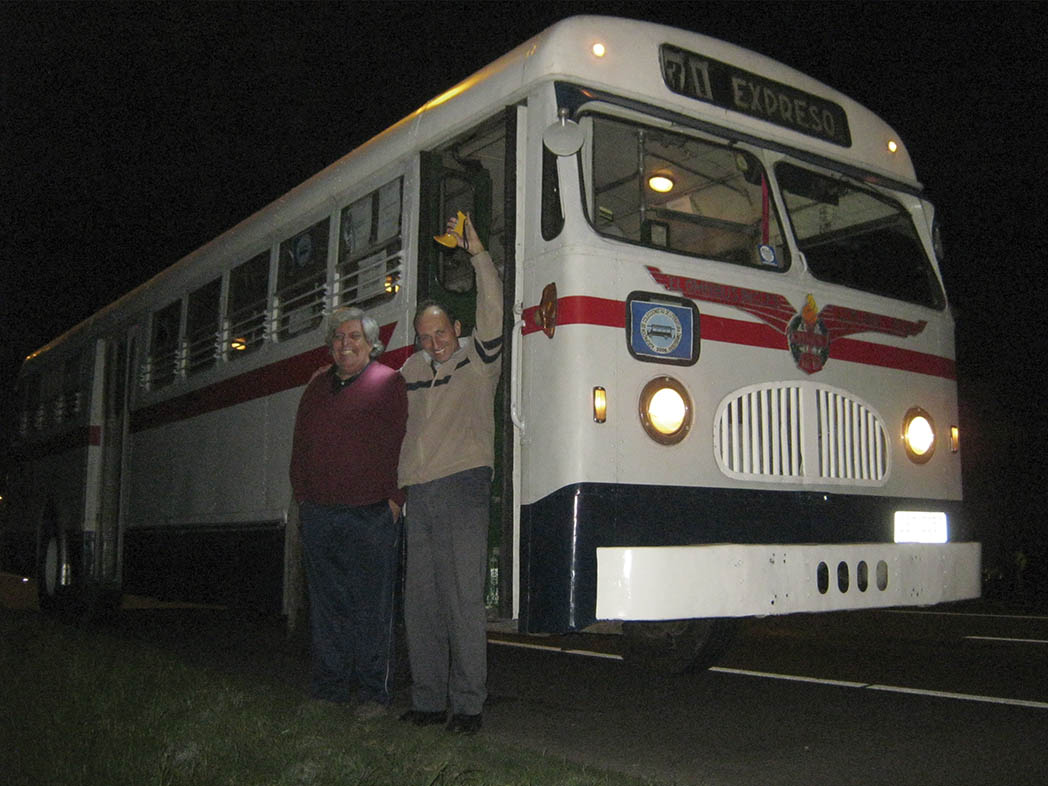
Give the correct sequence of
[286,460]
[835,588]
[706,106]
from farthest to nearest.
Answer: [286,460] < [706,106] < [835,588]

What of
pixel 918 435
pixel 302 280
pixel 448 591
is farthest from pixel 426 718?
pixel 302 280

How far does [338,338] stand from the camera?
5.88 meters

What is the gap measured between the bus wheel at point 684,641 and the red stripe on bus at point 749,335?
5.48 ft

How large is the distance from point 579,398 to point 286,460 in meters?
2.93

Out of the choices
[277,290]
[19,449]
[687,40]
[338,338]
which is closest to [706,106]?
[687,40]

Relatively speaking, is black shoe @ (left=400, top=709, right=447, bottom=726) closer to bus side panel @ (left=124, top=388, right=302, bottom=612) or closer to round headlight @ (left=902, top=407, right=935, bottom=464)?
bus side panel @ (left=124, top=388, right=302, bottom=612)

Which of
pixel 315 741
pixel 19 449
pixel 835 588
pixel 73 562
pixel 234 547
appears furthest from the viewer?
pixel 19 449

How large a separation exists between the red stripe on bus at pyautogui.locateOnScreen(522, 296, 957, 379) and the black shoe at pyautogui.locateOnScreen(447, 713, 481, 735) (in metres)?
1.78

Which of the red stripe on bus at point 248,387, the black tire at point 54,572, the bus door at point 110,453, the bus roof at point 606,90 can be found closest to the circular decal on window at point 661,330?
the bus roof at point 606,90

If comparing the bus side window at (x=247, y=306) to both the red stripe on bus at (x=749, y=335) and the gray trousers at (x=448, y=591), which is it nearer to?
the gray trousers at (x=448, y=591)

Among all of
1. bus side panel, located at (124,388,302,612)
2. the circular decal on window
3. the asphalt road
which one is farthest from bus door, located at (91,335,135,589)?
the circular decal on window

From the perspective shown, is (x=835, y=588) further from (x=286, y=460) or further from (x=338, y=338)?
(x=286, y=460)

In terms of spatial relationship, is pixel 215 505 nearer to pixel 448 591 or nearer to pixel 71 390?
pixel 448 591

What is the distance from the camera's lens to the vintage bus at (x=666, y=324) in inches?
205
